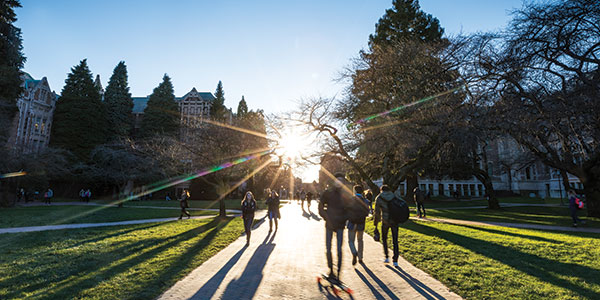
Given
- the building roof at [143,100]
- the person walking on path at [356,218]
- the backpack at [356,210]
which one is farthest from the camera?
the building roof at [143,100]

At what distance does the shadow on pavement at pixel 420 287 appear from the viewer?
4355 millimetres

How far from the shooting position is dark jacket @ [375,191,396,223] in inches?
249

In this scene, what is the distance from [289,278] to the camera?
5305 mm

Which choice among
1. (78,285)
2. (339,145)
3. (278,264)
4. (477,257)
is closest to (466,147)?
(477,257)

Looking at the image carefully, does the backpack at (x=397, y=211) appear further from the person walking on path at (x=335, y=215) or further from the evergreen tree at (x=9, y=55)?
the evergreen tree at (x=9, y=55)

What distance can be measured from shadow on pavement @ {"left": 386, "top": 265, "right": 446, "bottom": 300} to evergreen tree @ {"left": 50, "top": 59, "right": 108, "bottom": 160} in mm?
46535

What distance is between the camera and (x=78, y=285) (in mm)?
4691

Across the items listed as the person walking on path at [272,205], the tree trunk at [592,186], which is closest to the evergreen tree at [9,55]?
the person walking on path at [272,205]

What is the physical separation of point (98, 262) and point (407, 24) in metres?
→ 28.3

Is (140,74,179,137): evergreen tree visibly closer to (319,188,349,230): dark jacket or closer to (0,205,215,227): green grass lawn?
(0,205,215,227): green grass lawn

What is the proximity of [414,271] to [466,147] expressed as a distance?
7.32 m

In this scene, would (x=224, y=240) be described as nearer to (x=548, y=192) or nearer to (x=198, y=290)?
(x=198, y=290)

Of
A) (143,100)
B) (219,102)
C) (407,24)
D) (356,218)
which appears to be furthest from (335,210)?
(143,100)

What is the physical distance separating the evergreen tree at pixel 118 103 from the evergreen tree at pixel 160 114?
3120mm
